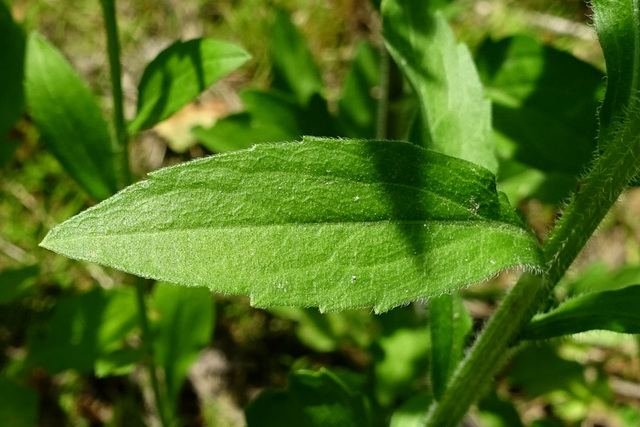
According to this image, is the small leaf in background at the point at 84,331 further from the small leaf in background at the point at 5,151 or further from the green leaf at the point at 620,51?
the green leaf at the point at 620,51

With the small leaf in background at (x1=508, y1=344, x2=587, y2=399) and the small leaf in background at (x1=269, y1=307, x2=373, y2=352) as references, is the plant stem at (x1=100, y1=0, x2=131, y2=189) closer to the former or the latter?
the small leaf in background at (x1=269, y1=307, x2=373, y2=352)

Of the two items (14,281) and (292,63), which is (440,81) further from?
(14,281)

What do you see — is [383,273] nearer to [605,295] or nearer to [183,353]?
[605,295]

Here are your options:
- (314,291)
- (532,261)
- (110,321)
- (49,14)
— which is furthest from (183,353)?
(49,14)

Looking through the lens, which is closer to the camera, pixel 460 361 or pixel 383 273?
pixel 383 273

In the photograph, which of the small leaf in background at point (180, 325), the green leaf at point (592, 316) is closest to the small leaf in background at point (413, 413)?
the green leaf at point (592, 316)

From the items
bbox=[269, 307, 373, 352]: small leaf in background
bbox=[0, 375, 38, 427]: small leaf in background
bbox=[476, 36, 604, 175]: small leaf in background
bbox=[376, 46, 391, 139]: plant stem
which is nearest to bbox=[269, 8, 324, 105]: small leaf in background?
bbox=[376, 46, 391, 139]: plant stem
